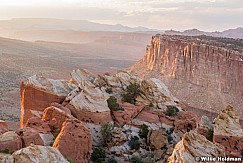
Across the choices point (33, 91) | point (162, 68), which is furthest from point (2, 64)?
point (33, 91)

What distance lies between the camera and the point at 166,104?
28578 millimetres

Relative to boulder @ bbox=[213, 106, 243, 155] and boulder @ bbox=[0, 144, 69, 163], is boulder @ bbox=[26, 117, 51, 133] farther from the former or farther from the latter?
boulder @ bbox=[213, 106, 243, 155]

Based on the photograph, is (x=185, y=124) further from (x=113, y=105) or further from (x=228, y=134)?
(x=228, y=134)

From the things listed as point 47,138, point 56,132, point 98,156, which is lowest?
point 98,156

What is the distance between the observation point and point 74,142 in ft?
61.0

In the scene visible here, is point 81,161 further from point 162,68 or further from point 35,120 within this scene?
point 162,68

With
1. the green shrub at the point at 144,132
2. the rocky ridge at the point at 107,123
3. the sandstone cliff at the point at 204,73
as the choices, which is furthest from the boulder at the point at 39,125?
the sandstone cliff at the point at 204,73

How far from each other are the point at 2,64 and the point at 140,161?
231 feet

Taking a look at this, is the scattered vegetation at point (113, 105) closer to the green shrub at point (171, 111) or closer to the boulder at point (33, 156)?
the green shrub at point (171, 111)

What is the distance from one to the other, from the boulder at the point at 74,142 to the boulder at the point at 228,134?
6405 mm

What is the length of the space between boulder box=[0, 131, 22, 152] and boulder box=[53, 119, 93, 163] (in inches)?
68.4

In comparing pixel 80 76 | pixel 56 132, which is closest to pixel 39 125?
pixel 56 132

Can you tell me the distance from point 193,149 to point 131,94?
42.3 feet

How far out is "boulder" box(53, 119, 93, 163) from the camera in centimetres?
1811
